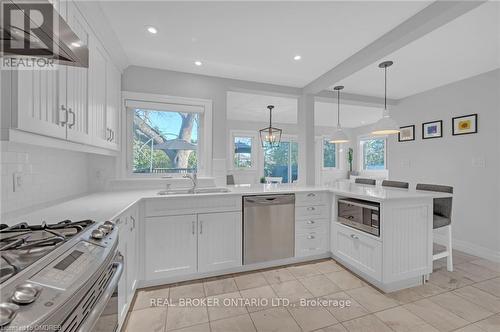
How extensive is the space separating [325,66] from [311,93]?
23.7 inches

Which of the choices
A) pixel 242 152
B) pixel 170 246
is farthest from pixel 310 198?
pixel 242 152

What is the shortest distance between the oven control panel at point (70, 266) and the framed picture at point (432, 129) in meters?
4.38

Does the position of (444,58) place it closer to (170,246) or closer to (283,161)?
(170,246)

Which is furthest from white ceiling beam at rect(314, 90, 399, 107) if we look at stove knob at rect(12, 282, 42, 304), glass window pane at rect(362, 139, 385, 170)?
stove knob at rect(12, 282, 42, 304)

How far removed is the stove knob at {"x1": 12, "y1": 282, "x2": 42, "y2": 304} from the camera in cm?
52

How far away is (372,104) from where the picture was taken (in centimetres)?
383

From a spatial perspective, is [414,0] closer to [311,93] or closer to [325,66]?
[325,66]

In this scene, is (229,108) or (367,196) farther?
(229,108)

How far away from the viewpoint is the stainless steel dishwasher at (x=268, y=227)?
2.34 meters

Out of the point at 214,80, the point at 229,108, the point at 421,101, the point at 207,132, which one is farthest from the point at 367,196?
the point at 229,108

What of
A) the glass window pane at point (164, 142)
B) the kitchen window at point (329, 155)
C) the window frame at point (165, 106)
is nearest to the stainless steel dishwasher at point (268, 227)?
the window frame at point (165, 106)

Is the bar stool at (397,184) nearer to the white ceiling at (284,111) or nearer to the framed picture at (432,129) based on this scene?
the framed picture at (432,129)

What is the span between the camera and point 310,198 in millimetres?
2604

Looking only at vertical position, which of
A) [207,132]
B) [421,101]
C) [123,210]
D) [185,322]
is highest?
[421,101]
